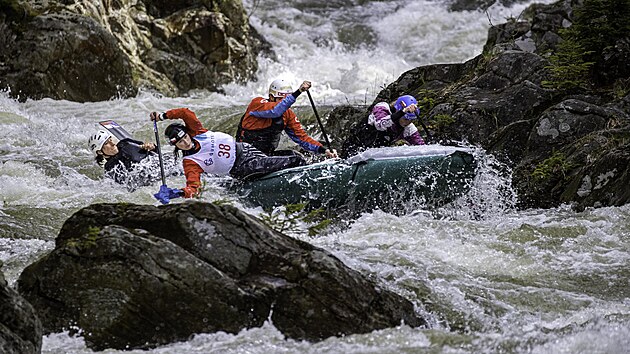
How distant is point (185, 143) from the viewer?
7789 mm

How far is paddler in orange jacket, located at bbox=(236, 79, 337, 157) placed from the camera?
356 inches

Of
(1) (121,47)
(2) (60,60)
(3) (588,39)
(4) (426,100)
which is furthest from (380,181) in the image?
(1) (121,47)

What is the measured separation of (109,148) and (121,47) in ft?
25.4

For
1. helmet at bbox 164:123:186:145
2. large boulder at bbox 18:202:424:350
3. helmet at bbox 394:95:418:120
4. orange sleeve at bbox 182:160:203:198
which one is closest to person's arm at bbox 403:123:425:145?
helmet at bbox 394:95:418:120

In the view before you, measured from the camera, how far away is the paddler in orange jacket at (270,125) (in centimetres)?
904

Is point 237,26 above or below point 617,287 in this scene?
above

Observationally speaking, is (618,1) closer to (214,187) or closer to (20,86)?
(214,187)

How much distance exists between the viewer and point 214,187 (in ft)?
27.1

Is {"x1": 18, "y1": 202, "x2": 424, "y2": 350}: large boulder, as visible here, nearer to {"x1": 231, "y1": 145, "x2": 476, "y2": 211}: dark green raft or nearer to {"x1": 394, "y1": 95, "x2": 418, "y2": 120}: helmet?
{"x1": 231, "y1": 145, "x2": 476, "y2": 211}: dark green raft

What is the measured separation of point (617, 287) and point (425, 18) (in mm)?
17446

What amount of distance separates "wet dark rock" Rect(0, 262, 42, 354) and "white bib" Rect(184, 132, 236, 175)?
385 cm

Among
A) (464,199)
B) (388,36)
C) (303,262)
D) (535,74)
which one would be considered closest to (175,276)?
(303,262)

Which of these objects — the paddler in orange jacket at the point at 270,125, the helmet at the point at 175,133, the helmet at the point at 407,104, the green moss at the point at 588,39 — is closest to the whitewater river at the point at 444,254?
the helmet at the point at 175,133

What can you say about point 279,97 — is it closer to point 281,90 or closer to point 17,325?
point 281,90
